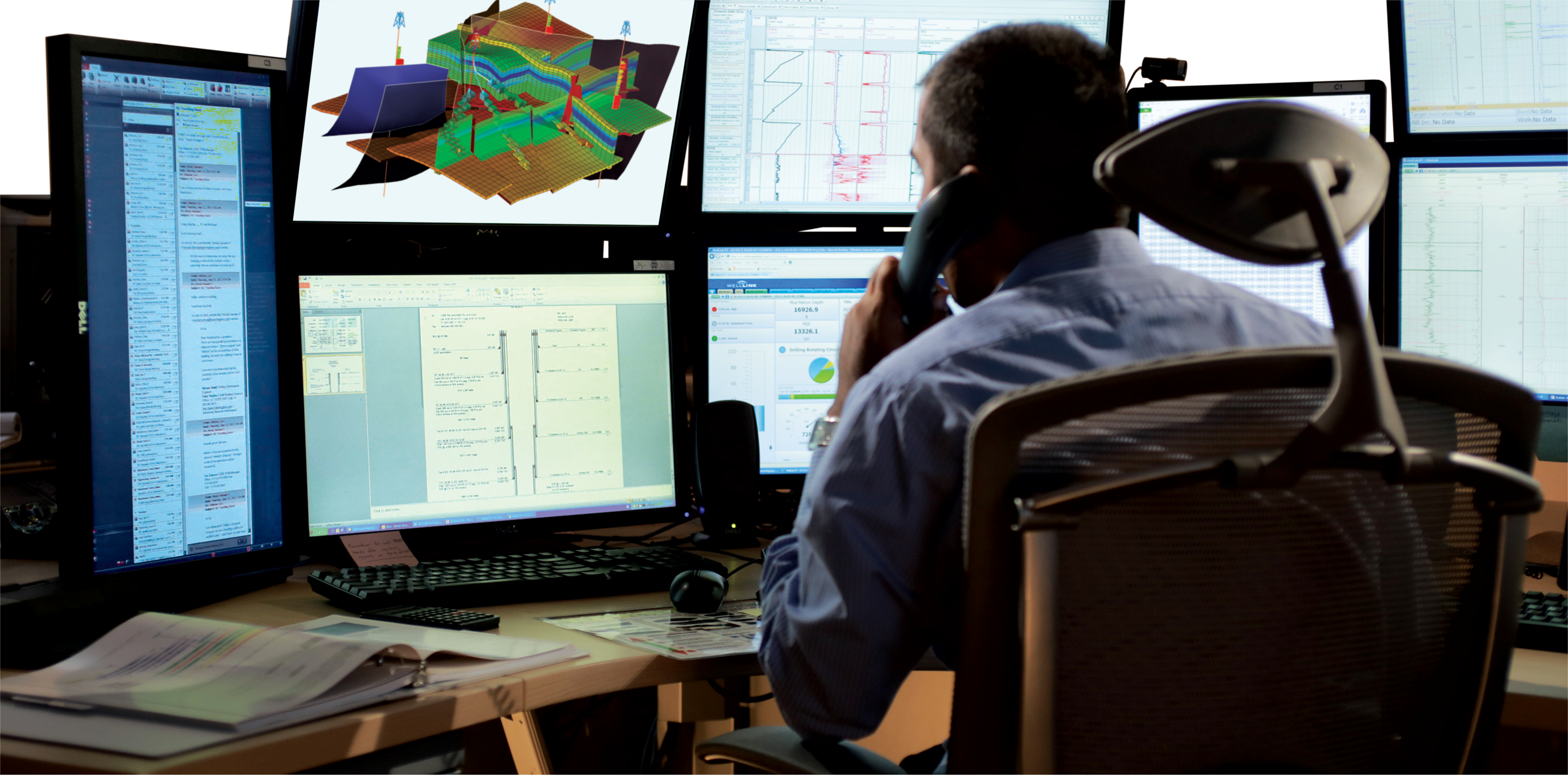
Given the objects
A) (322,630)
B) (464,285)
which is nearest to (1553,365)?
(464,285)

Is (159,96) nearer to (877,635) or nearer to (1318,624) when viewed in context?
(877,635)

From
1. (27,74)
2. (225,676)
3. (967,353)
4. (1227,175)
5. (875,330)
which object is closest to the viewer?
(1227,175)

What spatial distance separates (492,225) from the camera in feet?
5.18

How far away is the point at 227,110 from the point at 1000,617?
1070mm

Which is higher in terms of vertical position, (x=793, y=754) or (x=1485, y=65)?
(x=1485, y=65)

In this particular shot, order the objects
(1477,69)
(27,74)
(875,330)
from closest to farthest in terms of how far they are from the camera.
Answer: (875,330) < (1477,69) < (27,74)

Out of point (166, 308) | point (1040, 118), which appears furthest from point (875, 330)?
point (166, 308)

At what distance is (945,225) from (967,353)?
0.20 meters

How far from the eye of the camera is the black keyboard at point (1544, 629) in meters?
1.11

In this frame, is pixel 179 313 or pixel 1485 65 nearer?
pixel 179 313

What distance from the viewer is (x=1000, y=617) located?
683 millimetres

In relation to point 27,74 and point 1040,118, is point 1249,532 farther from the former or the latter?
point 27,74

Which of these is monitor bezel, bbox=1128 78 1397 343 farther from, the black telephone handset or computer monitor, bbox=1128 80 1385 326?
the black telephone handset

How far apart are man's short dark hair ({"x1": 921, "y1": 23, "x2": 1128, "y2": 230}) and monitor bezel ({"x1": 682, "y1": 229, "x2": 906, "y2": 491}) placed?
711 millimetres
